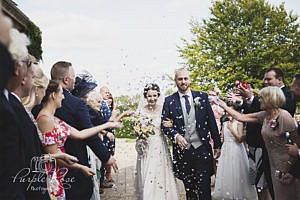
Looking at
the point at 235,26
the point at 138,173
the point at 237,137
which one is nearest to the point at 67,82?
the point at 138,173

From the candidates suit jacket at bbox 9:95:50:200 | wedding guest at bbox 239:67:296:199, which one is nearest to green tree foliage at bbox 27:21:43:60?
wedding guest at bbox 239:67:296:199

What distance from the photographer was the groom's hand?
602 cm

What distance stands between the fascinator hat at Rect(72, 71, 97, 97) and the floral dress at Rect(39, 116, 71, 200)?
1937mm

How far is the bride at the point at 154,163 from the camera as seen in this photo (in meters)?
6.48

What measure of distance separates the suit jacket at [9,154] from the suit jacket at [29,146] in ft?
0.46

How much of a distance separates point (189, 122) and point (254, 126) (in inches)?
39.1

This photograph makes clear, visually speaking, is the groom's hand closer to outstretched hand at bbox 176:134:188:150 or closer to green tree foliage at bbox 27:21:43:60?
outstretched hand at bbox 176:134:188:150

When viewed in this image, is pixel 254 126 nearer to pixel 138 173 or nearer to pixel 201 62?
pixel 138 173

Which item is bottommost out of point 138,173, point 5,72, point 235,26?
point 138,173

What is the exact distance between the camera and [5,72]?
150cm

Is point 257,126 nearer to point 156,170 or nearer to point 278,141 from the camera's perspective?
point 278,141

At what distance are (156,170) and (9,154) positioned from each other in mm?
4405

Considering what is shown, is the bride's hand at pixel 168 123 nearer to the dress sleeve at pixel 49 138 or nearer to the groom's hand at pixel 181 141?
the groom's hand at pixel 181 141

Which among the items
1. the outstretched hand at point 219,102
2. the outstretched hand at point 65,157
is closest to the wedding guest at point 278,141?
the outstretched hand at point 219,102
